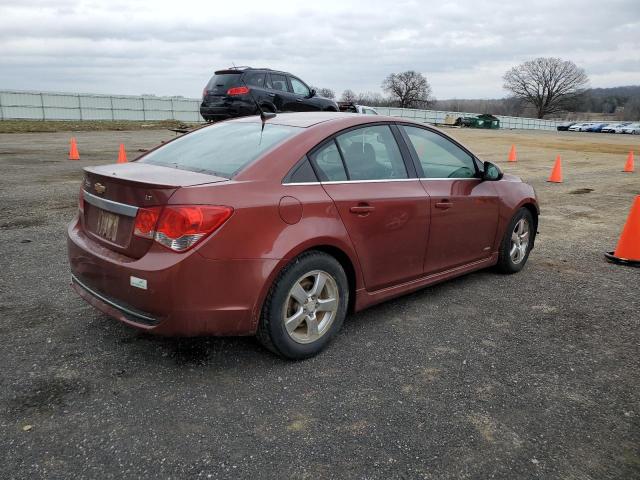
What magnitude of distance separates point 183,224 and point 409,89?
9709cm

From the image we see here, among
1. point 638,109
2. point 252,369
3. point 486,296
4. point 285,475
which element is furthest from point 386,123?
point 638,109

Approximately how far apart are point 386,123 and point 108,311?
2.39 metres

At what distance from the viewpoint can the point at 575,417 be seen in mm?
2854

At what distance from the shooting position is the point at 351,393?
3.02 meters

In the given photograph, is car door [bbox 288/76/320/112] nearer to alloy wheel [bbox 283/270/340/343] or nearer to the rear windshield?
the rear windshield

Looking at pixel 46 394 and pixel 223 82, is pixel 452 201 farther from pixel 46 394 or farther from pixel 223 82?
pixel 223 82

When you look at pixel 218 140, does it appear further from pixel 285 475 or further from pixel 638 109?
pixel 638 109

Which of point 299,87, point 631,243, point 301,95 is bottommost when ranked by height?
point 631,243

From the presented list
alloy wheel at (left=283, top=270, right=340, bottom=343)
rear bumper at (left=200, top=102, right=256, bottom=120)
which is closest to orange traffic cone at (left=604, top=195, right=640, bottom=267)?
alloy wheel at (left=283, top=270, right=340, bottom=343)

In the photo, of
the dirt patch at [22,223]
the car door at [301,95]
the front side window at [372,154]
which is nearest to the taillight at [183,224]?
the front side window at [372,154]

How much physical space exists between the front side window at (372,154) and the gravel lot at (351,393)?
3.66 feet

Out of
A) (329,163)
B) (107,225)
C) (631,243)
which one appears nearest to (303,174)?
(329,163)

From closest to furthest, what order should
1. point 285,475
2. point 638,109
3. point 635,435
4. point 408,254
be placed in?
point 285,475, point 635,435, point 408,254, point 638,109

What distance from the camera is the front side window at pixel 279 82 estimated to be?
1520 cm
